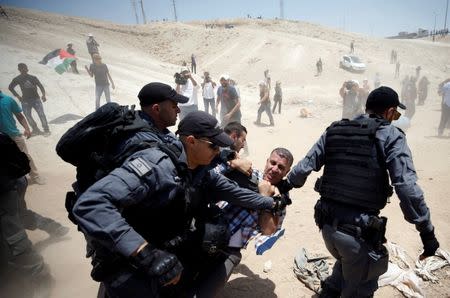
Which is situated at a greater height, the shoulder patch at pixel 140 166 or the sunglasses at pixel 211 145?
the shoulder patch at pixel 140 166

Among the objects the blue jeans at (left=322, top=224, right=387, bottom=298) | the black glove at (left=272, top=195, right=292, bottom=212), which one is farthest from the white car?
the black glove at (left=272, top=195, right=292, bottom=212)

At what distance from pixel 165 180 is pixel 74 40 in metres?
27.3

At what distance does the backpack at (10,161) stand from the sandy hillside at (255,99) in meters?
1.33

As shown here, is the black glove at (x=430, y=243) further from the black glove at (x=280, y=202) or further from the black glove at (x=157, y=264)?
the black glove at (x=157, y=264)

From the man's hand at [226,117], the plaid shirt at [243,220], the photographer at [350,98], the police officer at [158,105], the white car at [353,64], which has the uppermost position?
the police officer at [158,105]

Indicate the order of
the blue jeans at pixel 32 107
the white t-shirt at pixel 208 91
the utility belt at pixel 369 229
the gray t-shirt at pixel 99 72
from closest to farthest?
the utility belt at pixel 369 229 < the blue jeans at pixel 32 107 < the gray t-shirt at pixel 99 72 < the white t-shirt at pixel 208 91

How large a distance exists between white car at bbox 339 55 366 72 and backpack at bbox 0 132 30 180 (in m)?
26.5

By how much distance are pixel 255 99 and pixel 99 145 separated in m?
15.9

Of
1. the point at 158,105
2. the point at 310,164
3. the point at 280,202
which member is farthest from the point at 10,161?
the point at 310,164

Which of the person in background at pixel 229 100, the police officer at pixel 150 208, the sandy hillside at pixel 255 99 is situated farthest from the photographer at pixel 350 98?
the police officer at pixel 150 208

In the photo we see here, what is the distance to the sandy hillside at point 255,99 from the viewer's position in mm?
3512

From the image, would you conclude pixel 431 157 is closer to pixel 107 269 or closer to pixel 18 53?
pixel 107 269

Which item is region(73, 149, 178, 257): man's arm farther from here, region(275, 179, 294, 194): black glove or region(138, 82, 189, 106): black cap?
region(275, 179, 294, 194): black glove

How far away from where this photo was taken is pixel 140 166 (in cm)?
146
